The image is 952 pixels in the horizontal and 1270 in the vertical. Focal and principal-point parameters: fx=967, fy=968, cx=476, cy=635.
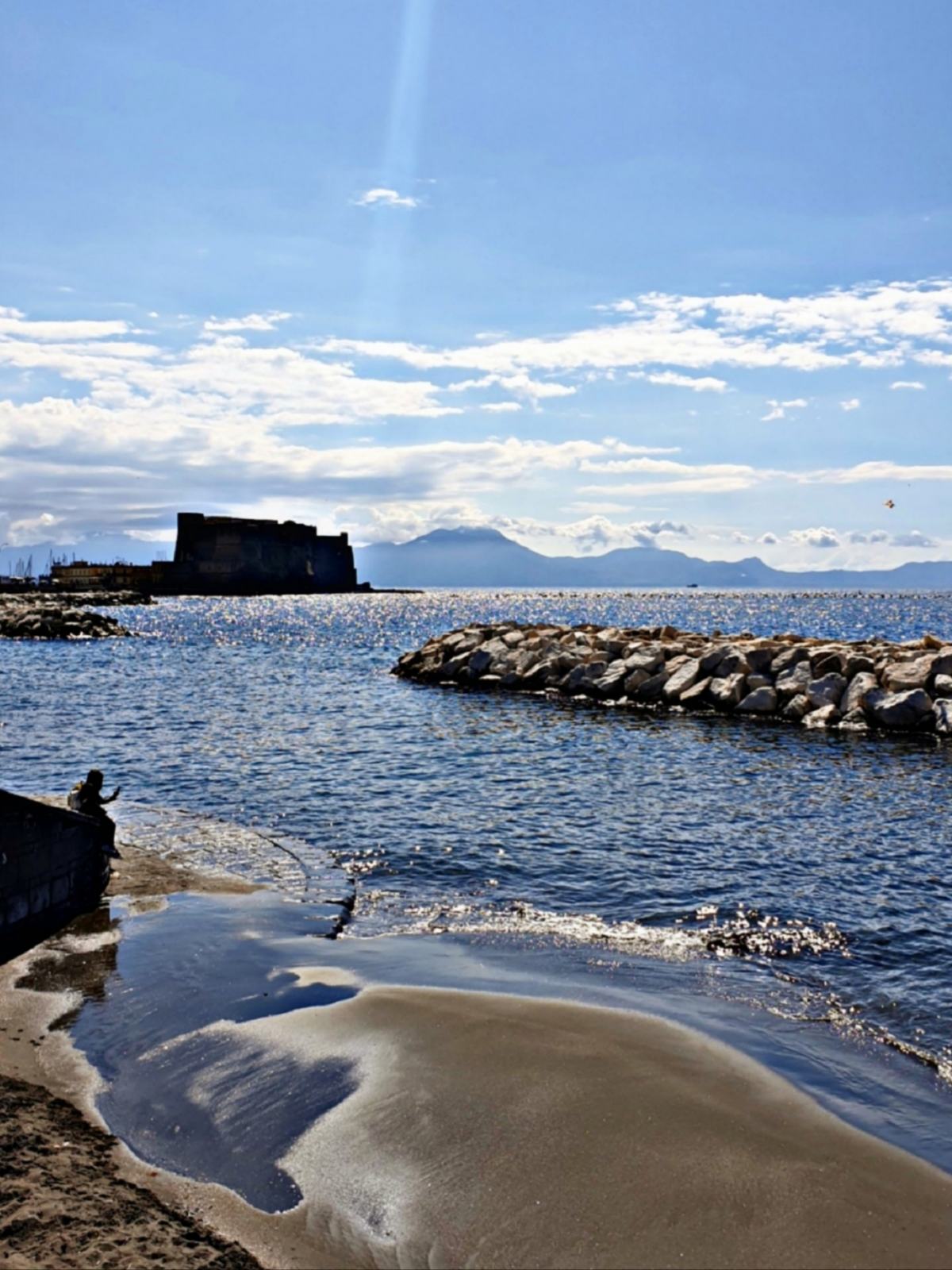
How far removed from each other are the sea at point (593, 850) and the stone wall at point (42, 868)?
1060 millimetres

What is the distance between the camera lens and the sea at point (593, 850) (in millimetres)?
8359

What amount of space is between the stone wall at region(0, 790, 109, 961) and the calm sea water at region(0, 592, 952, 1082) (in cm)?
253

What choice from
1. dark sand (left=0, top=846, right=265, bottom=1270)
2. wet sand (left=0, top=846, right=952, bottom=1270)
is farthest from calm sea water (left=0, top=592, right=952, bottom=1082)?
dark sand (left=0, top=846, right=265, bottom=1270)

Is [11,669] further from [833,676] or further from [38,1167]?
[38,1167]

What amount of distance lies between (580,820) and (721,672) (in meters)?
15.2

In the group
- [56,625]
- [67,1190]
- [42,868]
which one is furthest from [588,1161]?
[56,625]

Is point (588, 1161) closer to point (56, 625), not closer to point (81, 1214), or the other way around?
point (81, 1214)

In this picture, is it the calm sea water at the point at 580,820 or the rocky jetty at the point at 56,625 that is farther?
the rocky jetty at the point at 56,625

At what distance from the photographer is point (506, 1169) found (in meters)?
5.74

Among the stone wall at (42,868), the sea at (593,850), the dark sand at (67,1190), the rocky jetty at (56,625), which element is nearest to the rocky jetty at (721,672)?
the sea at (593,850)

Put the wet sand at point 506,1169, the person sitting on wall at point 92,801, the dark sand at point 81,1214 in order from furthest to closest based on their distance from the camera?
1. the person sitting on wall at point 92,801
2. the wet sand at point 506,1169
3. the dark sand at point 81,1214

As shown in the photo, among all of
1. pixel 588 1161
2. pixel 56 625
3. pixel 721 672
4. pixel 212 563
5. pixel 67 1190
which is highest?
pixel 212 563

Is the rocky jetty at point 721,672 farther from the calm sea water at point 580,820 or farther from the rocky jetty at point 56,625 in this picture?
the rocky jetty at point 56,625

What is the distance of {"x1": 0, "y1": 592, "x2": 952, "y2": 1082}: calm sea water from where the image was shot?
32.2ft
